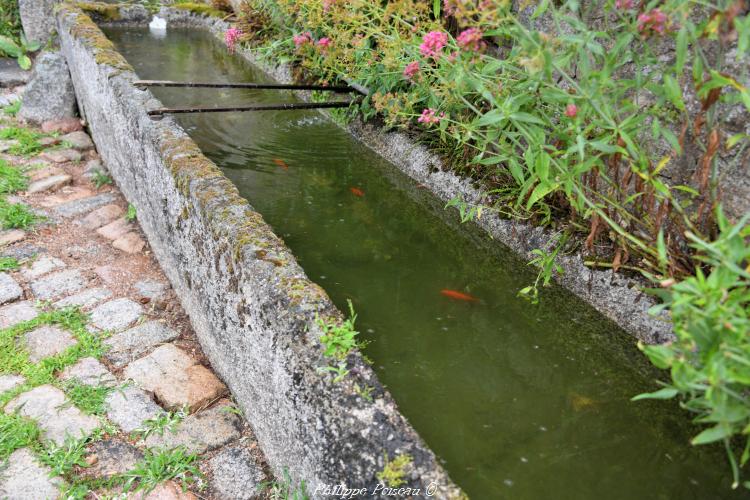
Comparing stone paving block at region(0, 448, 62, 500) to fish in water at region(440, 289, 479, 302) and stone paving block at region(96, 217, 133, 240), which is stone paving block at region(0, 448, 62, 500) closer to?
fish in water at region(440, 289, 479, 302)

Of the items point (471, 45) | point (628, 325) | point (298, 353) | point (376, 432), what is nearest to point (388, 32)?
point (471, 45)

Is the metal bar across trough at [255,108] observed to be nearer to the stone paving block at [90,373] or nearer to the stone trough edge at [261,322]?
the stone trough edge at [261,322]

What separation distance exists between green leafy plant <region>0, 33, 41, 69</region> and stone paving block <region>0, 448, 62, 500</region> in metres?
6.33

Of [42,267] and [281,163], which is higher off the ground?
[281,163]

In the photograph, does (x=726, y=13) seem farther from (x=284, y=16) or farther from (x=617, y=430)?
(x=284, y=16)

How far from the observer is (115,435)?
8.24 feet

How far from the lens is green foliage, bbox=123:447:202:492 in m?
2.28

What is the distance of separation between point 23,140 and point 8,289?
2487mm

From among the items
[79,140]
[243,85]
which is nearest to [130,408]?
[243,85]

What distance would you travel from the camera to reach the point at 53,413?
260 centimetres

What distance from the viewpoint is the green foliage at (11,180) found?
15.0 feet

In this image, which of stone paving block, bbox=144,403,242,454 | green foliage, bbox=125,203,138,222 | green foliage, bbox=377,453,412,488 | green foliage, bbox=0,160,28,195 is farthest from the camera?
green foliage, bbox=0,160,28,195

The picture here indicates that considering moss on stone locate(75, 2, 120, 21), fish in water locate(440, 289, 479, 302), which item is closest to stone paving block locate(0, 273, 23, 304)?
fish in water locate(440, 289, 479, 302)

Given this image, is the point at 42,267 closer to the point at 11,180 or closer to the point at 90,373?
the point at 90,373
